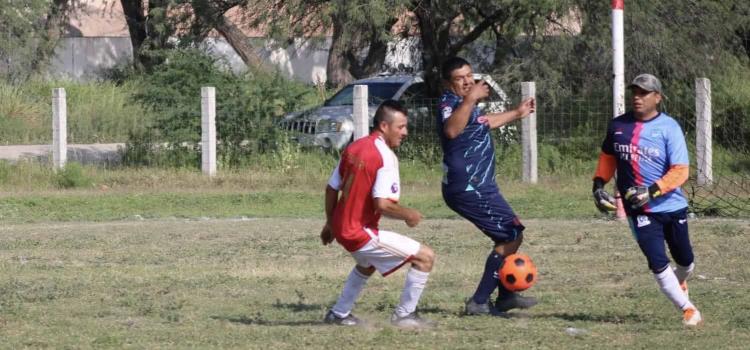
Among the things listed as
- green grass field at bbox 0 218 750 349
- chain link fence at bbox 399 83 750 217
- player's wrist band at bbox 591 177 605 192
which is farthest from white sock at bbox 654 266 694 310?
chain link fence at bbox 399 83 750 217

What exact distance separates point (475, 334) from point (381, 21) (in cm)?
1394

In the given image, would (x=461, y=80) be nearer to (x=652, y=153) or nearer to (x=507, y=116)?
(x=507, y=116)

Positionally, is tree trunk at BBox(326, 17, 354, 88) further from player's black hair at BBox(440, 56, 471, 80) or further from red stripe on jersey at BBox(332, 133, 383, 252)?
red stripe on jersey at BBox(332, 133, 383, 252)

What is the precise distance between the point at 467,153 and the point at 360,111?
12121mm

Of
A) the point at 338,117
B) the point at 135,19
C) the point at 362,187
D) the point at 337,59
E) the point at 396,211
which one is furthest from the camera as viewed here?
the point at 135,19

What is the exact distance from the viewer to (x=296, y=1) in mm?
22047

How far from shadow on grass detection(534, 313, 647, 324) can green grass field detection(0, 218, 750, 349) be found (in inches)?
0.6

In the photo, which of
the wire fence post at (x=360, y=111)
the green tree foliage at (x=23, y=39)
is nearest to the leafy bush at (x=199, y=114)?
the wire fence post at (x=360, y=111)

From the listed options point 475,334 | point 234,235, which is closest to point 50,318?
point 475,334

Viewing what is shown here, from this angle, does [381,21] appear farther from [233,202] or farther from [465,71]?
[465,71]

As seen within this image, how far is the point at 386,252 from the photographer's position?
7.85 meters

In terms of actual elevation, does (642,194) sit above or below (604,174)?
below

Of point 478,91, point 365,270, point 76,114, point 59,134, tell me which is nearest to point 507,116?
point 478,91

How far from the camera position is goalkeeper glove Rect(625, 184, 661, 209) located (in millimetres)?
7977
